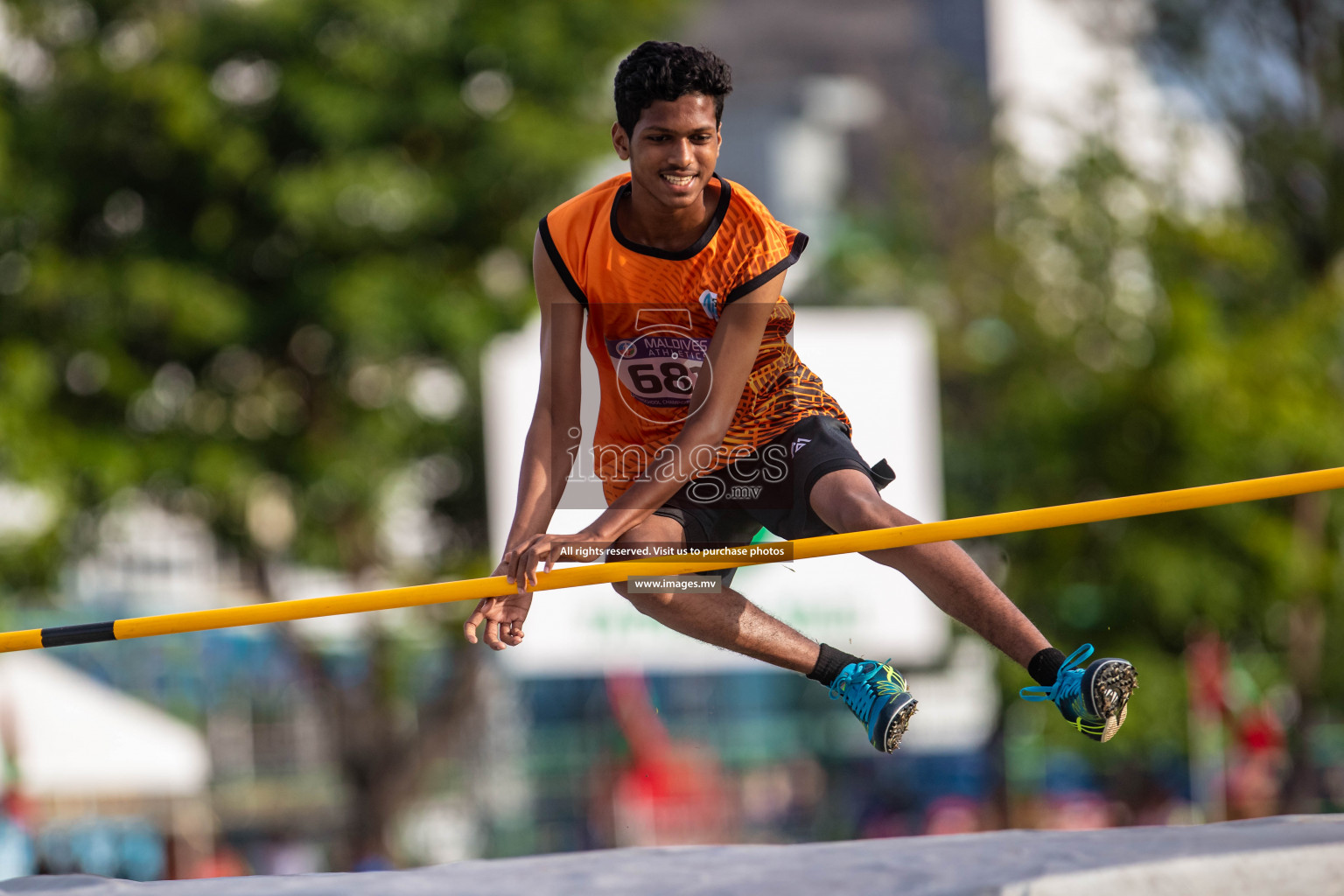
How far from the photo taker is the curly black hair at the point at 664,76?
4.04 metres

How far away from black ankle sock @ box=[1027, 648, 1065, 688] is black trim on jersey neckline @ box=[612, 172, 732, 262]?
62.4 inches

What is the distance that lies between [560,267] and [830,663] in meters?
1.52

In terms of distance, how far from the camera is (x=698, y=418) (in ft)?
13.6

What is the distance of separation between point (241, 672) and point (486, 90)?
28.2ft

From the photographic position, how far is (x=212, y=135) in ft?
39.1

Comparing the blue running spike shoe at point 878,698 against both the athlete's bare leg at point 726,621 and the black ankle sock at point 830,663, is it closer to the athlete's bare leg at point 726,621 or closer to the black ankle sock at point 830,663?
the black ankle sock at point 830,663

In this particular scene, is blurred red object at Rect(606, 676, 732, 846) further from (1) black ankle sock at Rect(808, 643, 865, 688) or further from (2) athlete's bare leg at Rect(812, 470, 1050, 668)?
(2) athlete's bare leg at Rect(812, 470, 1050, 668)

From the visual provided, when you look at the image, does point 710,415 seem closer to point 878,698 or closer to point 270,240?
point 878,698

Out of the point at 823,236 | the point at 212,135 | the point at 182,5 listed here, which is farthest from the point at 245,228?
the point at 823,236

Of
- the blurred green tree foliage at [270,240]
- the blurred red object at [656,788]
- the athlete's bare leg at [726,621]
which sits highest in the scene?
the blurred green tree foliage at [270,240]

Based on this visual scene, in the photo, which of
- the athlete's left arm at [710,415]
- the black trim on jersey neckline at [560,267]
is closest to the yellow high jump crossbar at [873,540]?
the athlete's left arm at [710,415]

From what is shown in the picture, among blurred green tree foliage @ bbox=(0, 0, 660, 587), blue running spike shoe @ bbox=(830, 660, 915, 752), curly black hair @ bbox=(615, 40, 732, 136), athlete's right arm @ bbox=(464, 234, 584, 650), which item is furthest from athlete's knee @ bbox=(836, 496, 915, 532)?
blurred green tree foliage @ bbox=(0, 0, 660, 587)

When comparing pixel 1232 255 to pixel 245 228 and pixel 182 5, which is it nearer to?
pixel 245 228

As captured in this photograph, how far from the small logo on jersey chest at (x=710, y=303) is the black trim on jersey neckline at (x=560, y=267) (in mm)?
384
